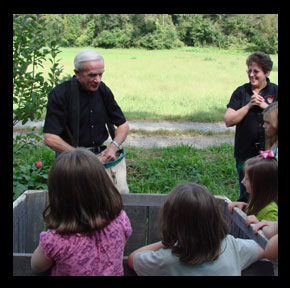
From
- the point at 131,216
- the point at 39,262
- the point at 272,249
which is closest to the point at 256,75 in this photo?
the point at 131,216

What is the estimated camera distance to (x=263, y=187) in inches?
100

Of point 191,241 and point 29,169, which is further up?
point 191,241

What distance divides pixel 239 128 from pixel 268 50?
2958 centimetres

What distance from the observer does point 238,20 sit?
37625 mm

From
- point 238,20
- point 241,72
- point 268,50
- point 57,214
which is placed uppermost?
point 238,20

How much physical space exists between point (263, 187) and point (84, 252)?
121 centimetres

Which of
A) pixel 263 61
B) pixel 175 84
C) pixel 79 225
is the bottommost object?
pixel 79 225

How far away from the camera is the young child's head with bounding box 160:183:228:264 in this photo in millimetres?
1859

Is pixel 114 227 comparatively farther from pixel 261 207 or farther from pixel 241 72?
pixel 241 72

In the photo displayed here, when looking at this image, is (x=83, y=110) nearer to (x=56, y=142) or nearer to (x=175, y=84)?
(x=56, y=142)

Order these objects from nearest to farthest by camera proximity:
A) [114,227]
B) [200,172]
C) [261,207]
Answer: [114,227] → [261,207] → [200,172]

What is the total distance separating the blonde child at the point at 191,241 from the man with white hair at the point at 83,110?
1.51m

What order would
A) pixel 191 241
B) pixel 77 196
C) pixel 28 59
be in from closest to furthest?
pixel 191 241
pixel 77 196
pixel 28 59

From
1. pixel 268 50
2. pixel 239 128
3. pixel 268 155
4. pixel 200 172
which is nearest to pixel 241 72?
pixel 268 50
